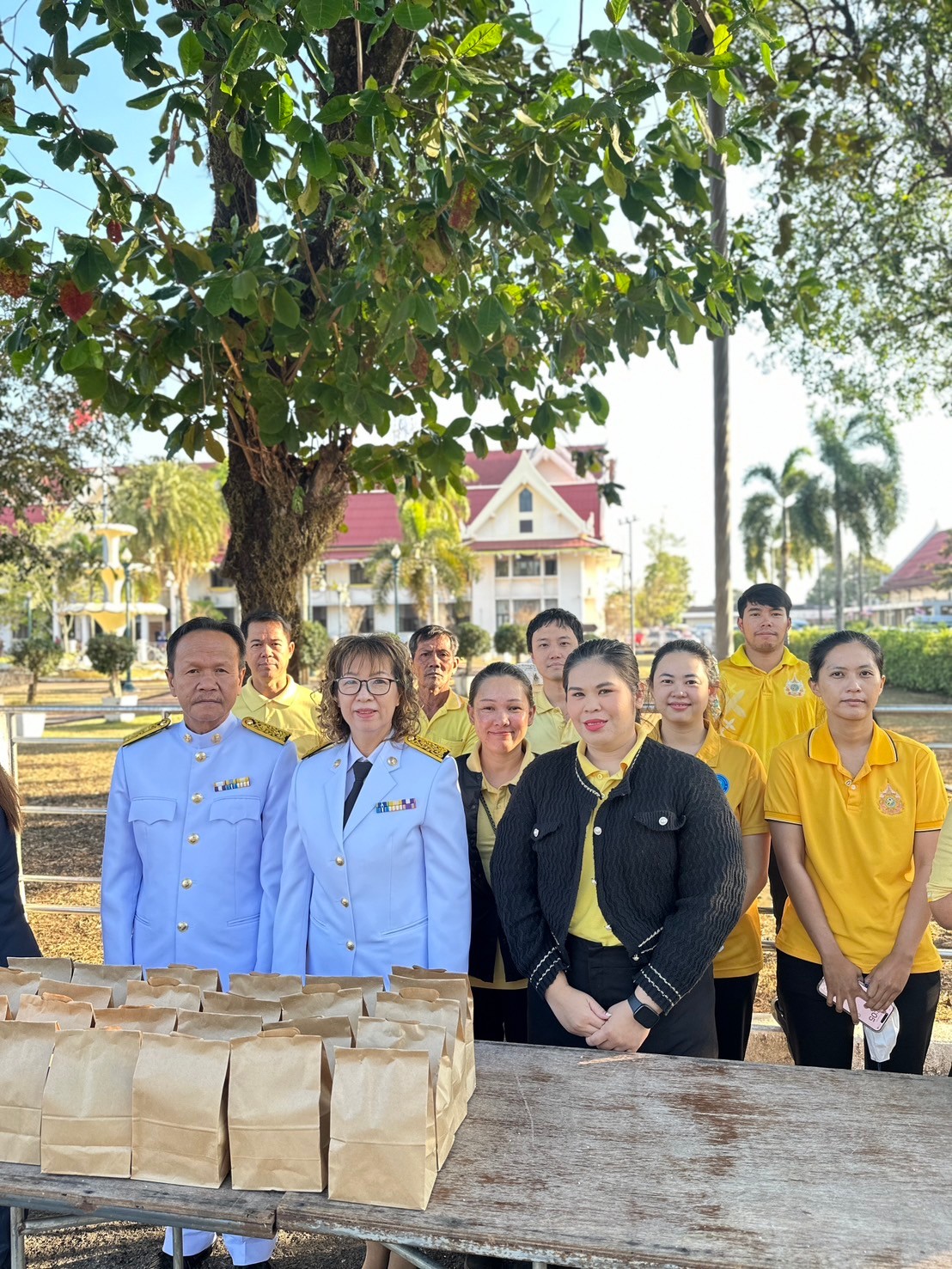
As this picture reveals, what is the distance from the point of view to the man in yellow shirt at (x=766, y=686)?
4344mm

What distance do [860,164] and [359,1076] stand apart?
9542 millimetres

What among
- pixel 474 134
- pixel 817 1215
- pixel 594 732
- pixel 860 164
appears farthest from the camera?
pixel 860 164

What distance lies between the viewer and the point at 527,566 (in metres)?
43.2

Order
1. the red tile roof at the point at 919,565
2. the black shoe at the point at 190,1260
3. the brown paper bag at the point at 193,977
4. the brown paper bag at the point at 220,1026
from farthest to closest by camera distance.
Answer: the red tile roof at the point at 919,565, the black shoe at the point at 190,1260, the brown paper bag at the point at 193,977, the brown paper bag at the point at 220,1026

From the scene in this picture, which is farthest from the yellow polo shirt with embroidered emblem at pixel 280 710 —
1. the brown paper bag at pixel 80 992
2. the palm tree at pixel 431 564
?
the palm tree at pixel 431 564

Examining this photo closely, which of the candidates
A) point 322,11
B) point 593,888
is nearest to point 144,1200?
point 593,888

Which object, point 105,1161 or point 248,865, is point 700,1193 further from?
point 248,865

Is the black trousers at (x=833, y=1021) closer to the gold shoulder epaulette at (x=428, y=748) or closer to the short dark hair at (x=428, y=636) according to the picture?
the gold shoulder epaulette at (x=428, y=748)

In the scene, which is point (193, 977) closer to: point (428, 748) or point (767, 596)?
point (428, 748)

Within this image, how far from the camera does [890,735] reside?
3.16 metres

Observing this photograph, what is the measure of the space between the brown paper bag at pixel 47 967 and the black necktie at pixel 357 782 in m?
0.76

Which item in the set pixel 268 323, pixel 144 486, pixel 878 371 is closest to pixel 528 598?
pixel 144 486

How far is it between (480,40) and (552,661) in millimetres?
2143

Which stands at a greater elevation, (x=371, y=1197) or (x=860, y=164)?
(x=860, y=164)
